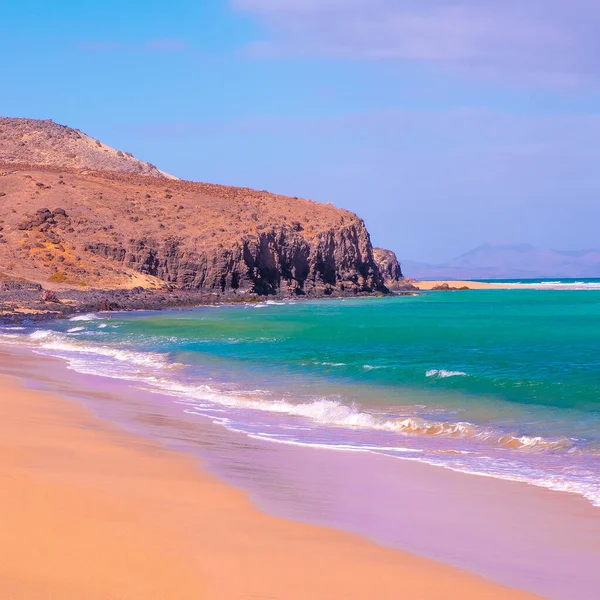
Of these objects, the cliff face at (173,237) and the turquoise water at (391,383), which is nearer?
the turquoise water at (391,383)

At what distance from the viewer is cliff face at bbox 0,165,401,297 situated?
2635 inches

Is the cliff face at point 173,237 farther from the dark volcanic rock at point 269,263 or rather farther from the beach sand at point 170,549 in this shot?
the beach sand at point 170,549

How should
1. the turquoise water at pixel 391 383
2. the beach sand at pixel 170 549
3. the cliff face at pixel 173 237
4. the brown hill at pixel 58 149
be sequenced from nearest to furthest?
the beach sand at pixel 170 549, the turquoise water at pixel 391 383, the cliff face at pixel 173 237, the brown hill at pixel 58 149

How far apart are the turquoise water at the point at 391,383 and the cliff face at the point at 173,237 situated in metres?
29.2

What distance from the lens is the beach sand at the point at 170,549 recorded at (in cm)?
536

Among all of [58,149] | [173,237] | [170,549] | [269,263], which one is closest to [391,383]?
[170,549]

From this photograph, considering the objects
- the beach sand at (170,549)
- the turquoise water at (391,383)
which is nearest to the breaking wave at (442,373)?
the turquoise water at (391,383)

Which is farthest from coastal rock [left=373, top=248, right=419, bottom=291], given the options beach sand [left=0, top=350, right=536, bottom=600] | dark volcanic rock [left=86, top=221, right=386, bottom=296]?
beach sand [left=0, top=350, right=536, bottom=600]

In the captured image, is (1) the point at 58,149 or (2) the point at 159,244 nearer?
(2) the point at 159,244

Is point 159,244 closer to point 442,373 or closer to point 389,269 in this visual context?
point 442,373

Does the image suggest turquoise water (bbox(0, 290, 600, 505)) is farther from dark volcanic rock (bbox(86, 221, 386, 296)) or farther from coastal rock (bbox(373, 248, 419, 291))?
coastal rock (bbox(373, 248, 419, 291))

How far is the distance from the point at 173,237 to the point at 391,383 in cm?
5619

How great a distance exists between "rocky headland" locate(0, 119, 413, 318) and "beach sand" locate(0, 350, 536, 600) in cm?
4043

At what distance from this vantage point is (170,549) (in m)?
6.07
